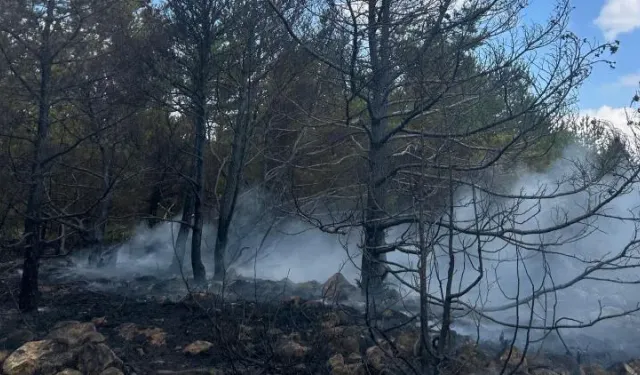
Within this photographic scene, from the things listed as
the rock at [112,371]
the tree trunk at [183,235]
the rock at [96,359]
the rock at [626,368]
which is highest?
the tree trunk at [183,235]

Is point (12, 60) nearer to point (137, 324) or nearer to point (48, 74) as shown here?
point (48, 74)

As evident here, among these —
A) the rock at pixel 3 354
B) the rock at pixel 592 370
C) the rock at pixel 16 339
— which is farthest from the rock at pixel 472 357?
the rock at pixel 16 339

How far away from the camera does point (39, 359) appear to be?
6.79m

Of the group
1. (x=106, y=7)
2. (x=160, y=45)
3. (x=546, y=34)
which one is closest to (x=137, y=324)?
(x=106, y=7)

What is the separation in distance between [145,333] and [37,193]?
2.36 meters

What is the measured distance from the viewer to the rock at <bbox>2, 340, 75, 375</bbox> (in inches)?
263

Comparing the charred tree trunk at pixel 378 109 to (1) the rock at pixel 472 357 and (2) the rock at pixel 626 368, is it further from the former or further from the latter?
(2) the rock at pixel 626 368

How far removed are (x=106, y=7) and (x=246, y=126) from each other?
2.93 metres

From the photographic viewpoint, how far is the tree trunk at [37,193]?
895 centimetres

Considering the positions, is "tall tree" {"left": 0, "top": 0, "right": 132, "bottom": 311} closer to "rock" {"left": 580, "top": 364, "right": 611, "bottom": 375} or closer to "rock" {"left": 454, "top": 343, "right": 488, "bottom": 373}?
"rock" {"left": 454, "top": 343, "right": 488, "bottom": 373}

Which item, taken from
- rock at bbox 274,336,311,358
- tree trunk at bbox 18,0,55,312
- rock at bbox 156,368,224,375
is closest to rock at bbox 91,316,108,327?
tree trunk at bbox 18,0,55,312

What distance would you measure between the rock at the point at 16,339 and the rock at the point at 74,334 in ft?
1.28

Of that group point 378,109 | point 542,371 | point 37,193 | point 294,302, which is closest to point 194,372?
point 294,302

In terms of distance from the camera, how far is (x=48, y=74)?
9.33 m
